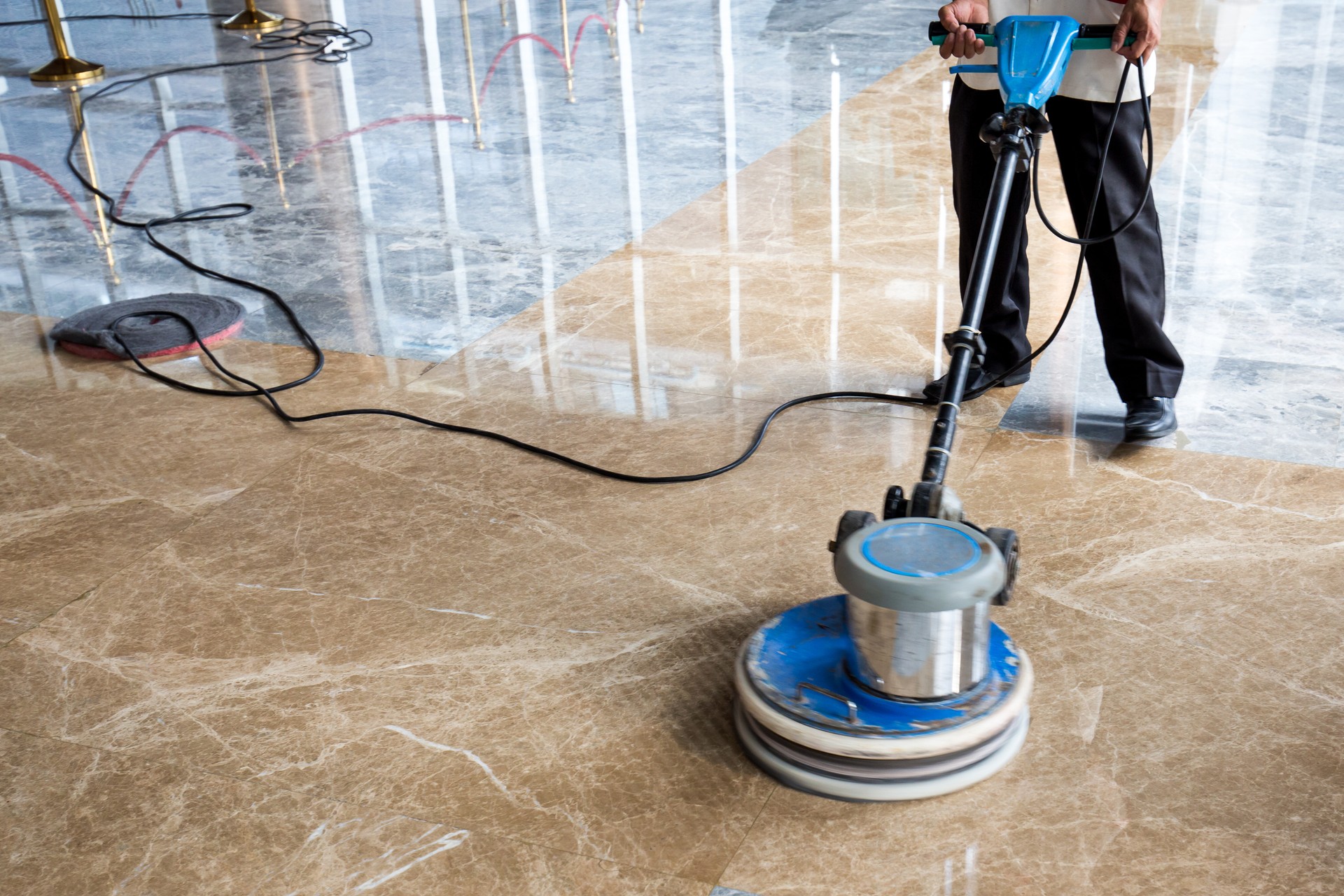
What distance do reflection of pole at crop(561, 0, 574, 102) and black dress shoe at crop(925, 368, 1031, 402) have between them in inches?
111

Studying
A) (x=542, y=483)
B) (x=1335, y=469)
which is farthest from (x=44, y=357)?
(x=1335, y=469)

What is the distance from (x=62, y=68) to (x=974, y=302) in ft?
17.2

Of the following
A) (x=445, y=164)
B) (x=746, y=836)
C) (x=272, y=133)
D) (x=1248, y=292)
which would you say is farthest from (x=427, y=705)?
(x=272, y=133)

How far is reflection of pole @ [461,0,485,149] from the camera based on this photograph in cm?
462

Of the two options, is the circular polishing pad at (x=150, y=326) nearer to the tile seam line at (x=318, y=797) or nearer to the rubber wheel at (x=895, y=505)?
the tile seam line at (x=318, y=797)

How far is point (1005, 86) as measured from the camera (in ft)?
6.13

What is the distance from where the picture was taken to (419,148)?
4.43 metres

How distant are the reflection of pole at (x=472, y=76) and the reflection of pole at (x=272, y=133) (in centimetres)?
66

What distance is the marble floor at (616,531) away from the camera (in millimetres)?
1493

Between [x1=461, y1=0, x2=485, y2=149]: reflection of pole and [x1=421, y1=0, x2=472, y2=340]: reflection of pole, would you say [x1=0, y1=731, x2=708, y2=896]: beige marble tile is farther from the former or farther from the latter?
[x1=461, y1=0, x2=485, y2=149]: reflection of pole

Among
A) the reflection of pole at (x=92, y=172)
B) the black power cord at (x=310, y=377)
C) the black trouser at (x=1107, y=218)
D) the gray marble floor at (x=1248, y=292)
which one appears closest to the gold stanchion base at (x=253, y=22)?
the reflection of pole at (x=92, y=172)

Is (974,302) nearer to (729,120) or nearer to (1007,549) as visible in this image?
(1007,549)

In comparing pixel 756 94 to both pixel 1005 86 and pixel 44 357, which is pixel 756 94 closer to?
pixel 44 357

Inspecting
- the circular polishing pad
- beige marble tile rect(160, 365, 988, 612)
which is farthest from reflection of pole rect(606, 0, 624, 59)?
beige marble tile rect(160, 365, 988, 612)
